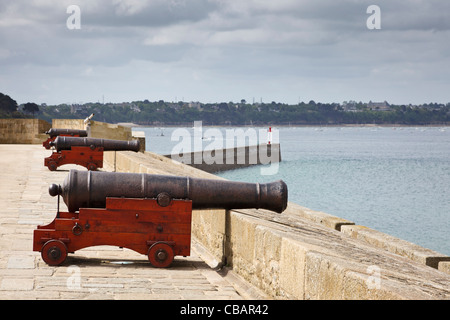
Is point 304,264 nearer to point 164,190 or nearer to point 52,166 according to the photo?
point 164,190

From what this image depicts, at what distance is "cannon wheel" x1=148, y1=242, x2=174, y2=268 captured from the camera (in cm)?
518

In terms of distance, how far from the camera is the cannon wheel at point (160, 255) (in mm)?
5180

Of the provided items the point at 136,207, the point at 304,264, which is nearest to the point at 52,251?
the point at 136,207

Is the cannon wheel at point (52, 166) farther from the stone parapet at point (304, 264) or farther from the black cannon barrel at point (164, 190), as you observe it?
the black cannon barrel at point (164, 190)

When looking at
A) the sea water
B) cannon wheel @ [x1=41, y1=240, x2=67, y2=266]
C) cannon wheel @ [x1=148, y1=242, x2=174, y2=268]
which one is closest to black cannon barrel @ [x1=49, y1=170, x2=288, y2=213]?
cannon wheel @ [x1=41, y1=240, x2=67, y2=266]

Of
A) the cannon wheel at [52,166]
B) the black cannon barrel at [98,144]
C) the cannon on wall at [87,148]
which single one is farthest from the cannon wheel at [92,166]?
the cannon wheel at [52,166]

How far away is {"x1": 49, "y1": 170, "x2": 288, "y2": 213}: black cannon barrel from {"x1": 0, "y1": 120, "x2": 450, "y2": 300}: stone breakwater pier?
17 cm

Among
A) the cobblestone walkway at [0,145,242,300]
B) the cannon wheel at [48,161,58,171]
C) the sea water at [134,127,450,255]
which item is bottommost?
the sea water at [134,127,450,255]

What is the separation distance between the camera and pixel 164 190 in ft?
16.8

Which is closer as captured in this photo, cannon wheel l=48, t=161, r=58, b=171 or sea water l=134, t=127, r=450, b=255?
cannon wheel l=48, t=161, r=58, b=171

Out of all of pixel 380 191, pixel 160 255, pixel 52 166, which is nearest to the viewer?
pixel 160 255

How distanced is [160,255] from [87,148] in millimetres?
8078

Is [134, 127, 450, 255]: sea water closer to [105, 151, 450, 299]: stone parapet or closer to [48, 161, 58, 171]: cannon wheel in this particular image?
[48, 161, 58, 171]: cannon wheel
